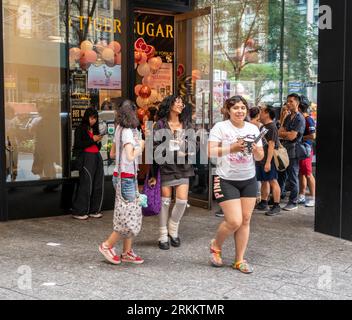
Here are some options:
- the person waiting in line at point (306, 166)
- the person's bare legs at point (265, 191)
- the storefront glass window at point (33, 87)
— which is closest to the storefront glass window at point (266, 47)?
the person waiting in line at point (306, 166)

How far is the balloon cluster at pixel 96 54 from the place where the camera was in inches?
327

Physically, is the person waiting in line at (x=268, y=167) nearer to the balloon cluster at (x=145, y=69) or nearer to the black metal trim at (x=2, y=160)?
the balloon cluster at (x=145, y=69)

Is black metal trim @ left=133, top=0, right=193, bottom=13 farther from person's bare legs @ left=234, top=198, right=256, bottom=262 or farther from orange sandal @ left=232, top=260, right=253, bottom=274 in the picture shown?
orange sandal @ left=232, top=260, right=253, bottom=274

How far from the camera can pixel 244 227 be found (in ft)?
17.8

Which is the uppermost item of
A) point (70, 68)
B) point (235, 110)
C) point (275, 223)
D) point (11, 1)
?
point (11, 1)

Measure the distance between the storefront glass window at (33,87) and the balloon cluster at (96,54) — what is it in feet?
0.79

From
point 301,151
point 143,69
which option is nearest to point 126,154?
point 301,151

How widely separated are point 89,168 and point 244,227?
126 inches

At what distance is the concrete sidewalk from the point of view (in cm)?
478

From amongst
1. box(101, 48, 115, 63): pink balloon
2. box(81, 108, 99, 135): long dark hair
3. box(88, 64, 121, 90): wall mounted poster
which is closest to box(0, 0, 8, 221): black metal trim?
box(81, 108, 99, 135): long dark hair

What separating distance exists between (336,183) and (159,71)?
558cm

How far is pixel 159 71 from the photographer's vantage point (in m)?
11.5
